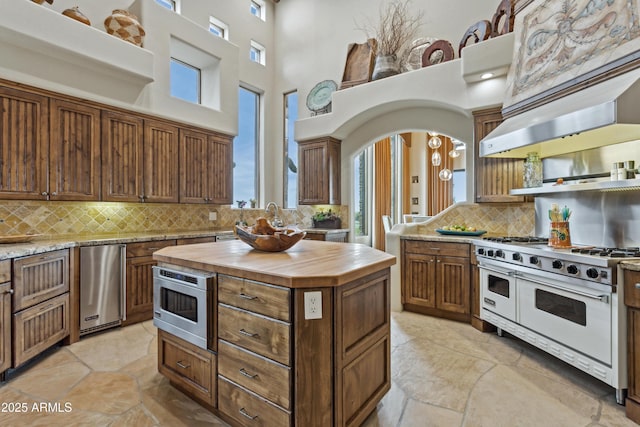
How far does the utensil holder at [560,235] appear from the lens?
256 cm

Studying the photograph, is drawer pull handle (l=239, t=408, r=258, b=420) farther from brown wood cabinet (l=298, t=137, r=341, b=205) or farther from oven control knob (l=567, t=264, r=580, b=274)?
brown wood cabinet (l=298, t=137, r=341, b=205)

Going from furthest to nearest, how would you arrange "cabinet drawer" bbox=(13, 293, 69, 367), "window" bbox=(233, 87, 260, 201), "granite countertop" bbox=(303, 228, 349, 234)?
"window" bbox=(233, 87, 260, 201)
"granite countertop" bbox=(303, 228, 349, 234)
"cabinet drawer" bbox=(13, 293, 69, 367)

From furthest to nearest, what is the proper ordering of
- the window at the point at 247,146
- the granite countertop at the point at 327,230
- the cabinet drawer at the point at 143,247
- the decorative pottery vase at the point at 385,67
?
the window at the point at 247,146
the granite countertop at the point at 327,230
the decorative pottery vase at the point at 385,67
the cabinet drawer at the point at 143,247

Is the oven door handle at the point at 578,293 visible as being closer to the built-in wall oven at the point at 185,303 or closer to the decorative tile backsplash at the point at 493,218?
the decorative tile backsplash at the point at 493,218

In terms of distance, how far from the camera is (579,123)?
2.12 metres

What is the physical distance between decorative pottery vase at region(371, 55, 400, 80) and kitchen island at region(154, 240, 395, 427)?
3.30 metres

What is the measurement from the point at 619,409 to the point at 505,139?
6.81 ft

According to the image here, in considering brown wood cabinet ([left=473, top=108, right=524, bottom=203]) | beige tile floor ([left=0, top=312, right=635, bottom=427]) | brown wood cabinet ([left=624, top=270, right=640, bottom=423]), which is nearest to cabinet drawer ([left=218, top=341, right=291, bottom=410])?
beige tile floor ([left=0, top=312, right=635, bottom=427])

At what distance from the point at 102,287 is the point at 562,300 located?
406cm

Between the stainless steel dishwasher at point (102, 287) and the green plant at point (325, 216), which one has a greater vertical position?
the green plant at point (325, 216)

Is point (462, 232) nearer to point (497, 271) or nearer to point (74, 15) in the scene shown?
point (497, 271)

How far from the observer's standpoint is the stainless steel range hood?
1.92 metres

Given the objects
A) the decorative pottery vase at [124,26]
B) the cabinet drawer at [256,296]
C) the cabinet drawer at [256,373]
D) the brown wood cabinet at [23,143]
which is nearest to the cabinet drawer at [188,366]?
the cabinet drawer at [256,373]

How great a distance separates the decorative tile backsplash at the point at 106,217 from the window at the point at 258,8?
382 cm
